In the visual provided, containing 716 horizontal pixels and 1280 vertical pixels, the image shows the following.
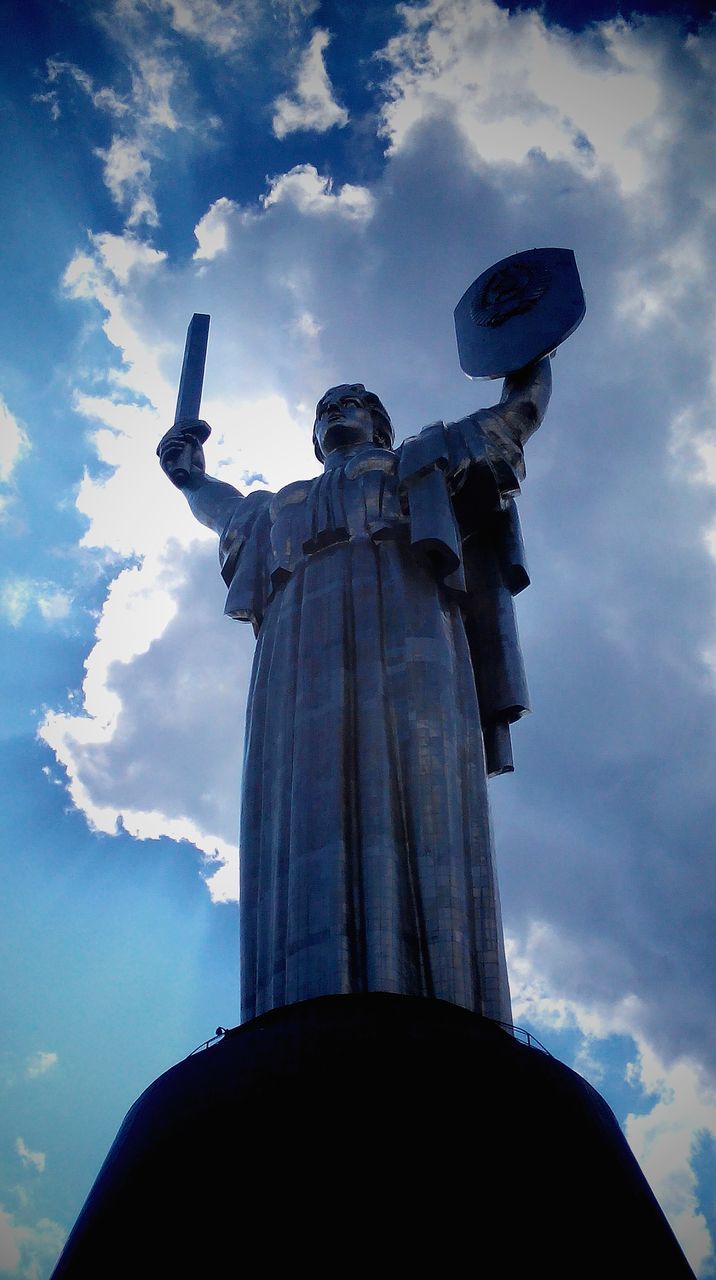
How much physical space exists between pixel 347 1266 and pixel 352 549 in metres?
7.88

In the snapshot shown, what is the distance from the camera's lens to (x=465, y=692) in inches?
451

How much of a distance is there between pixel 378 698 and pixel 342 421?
5385 millimetres

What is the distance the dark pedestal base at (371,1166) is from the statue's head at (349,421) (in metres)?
8.86

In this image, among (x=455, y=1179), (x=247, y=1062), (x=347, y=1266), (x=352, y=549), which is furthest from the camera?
(x=352, y=549)

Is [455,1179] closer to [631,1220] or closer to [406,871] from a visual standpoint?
[631,1220]

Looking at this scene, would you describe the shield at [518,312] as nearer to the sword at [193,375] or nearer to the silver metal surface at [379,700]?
the silver metal surface at [379,700]

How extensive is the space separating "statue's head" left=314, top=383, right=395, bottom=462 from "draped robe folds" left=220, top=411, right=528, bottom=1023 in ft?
2.40

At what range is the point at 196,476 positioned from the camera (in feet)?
50.0

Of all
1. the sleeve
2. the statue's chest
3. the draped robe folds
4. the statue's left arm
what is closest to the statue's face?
the draped robe folds

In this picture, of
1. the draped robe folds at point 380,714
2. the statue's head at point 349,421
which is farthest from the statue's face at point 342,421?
the draped robe folds at point 380,714

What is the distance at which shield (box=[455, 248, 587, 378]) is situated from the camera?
1381 centimetres

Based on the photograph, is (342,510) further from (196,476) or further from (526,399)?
(196,476)

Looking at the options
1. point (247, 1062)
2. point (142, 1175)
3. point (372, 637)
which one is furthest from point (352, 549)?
point (142, 1175)

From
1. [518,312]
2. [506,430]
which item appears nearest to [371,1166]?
[506,430]
